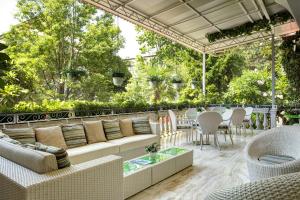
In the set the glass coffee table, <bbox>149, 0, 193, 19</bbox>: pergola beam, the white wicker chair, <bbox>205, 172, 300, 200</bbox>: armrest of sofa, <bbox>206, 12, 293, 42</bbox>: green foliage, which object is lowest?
the glass coffee table

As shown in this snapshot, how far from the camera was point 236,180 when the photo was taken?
309 cm

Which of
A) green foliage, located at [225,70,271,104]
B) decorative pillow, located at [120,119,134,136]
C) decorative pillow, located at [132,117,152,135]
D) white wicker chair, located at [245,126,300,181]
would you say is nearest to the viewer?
white wicker chair, located at [245,126,300,181]

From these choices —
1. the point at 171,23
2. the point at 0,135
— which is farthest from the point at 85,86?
the point at 0,135

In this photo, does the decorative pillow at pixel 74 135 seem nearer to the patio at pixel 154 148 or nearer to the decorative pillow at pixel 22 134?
the patio at pixel 154 148

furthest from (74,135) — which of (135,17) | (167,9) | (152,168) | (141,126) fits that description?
(167,9)

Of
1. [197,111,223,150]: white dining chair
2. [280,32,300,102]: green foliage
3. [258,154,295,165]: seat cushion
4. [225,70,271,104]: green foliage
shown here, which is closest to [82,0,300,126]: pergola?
[280,32,300,102]: green foliage

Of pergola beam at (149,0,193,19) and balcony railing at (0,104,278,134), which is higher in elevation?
pergola beam at (149,0,193,19)

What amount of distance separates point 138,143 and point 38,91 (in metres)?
5.32

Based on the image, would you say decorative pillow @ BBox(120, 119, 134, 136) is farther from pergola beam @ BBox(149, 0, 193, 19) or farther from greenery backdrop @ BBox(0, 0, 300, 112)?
pergola beam @ BBox(149, 0, 193, 19)

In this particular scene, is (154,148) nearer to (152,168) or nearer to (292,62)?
(152,168)

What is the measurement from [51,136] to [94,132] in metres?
0.77

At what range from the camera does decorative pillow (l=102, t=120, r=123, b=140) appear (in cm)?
404

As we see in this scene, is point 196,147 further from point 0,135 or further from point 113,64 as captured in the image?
point 113,64

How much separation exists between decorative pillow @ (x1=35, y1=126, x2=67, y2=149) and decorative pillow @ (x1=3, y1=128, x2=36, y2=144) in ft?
0.38
